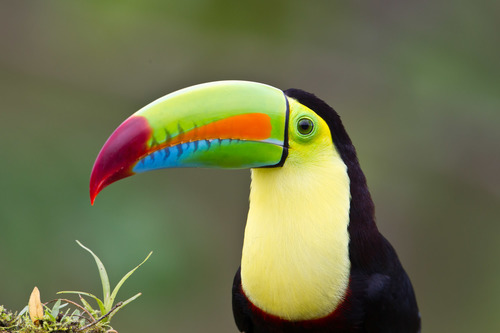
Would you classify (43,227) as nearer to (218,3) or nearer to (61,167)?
(61,167)

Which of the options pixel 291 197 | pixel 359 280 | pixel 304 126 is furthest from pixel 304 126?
pixel 359 280

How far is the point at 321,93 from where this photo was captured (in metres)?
5.60

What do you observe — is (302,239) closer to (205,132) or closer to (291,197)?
(291,197)

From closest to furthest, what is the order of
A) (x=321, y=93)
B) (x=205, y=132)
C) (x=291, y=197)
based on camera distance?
(x=205, y=132) → (x=291, y=197) → (x=321, y=93)

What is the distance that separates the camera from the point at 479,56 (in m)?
5.93

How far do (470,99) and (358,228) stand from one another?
3.72 m

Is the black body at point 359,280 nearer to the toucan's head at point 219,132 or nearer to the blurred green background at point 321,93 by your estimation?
the toucan's head at point 219,132

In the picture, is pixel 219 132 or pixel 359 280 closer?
pixel 219 132

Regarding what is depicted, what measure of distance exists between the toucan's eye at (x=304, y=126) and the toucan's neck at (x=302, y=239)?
0.30ft

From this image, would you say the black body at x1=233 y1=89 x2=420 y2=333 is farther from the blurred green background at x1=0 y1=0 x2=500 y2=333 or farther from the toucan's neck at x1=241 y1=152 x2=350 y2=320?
the blurred green background at x1=0 y1=0 x2=500 y2=333

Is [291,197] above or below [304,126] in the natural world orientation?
below

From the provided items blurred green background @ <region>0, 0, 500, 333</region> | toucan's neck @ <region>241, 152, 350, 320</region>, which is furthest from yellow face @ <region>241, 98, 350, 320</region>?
blurred green background @ <region>0, 0, 500, 333</region>

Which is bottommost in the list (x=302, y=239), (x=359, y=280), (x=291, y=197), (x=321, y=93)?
(x=359, y=280)

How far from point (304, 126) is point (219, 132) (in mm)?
255
